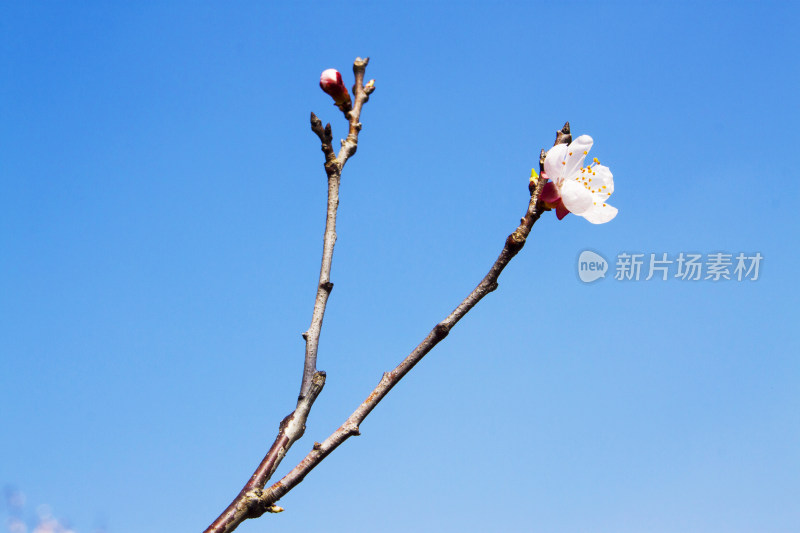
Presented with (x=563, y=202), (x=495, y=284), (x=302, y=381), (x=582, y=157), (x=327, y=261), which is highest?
(x=582, y=157)

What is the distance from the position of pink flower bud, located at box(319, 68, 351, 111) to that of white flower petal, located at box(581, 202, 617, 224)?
0.86m

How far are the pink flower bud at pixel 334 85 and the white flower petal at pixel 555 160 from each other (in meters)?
0.71

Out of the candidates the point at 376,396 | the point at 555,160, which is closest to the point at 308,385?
the point at 376,396

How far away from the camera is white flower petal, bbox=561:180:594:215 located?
197cm

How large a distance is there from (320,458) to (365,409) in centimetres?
13

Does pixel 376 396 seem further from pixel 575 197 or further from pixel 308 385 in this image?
pixel 575 197

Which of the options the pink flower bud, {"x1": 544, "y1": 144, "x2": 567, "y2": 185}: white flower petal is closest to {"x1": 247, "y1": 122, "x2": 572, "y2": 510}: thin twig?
{"x1": 544, "y1": 144, "x2": 567, "y2": 185}: white flower petal

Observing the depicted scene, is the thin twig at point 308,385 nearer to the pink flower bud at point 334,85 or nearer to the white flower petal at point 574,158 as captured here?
the pink flower bud at point 334,85

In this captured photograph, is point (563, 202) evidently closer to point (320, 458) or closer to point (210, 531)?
point (320, 458)

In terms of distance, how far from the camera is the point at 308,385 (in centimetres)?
150

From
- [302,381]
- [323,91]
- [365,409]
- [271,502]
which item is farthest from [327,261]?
[323,91]

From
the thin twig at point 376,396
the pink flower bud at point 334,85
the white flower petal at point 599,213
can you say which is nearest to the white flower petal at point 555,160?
the white flower petal at point 599,213

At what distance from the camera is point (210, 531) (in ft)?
4.35

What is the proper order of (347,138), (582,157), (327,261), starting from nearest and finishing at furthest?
(327,261)
(347,138)
(582,157)
